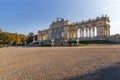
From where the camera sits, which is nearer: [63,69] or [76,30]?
[63,69]

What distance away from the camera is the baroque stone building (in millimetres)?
85625

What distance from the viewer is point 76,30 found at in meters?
104

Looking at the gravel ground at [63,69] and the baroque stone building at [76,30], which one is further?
the baroque stone building at [76,30]

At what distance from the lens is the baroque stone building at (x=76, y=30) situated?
85.6 m

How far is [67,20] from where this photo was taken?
361 feet

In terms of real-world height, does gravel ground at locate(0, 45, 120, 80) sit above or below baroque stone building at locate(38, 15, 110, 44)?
below

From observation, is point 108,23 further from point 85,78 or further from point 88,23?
point 85,78

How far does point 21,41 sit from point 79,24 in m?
39.4

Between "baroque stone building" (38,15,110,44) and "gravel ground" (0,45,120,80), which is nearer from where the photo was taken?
"gravel ground" (0,45,120,80)

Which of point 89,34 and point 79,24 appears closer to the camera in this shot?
point 89,34

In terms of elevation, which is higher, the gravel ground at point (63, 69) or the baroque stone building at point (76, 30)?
the baroque stone building at point (76, 30)

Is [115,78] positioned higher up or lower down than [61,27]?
lower down

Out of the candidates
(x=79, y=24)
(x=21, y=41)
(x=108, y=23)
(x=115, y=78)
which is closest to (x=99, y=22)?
(x=108, y=23)

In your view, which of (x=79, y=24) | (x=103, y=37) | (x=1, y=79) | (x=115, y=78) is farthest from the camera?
(x=79, y=24)
